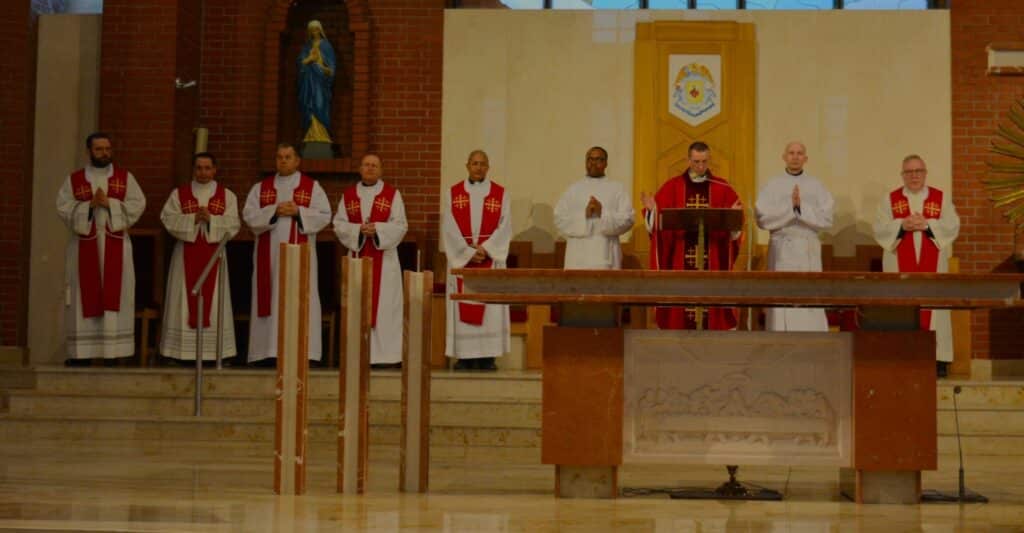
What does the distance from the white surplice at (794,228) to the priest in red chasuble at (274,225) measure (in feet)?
11.1

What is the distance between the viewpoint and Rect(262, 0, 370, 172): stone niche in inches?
488

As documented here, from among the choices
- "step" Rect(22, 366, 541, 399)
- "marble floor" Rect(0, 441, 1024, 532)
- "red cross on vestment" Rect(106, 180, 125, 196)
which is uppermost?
"red cross on vestment" Rect(106, 180, 125, 196)

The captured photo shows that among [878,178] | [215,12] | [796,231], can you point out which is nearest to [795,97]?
[878,178]

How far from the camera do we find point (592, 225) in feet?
34.9

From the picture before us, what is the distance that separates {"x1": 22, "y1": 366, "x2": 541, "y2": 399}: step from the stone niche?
9.32 feet

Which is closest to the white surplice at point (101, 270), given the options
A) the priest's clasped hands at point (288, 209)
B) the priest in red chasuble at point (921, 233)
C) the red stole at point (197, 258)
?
the red stole at point (197, 258)

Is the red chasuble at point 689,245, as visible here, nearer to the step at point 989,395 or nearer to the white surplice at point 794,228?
the white surplice at point 794,228

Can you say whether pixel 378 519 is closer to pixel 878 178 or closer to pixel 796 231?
pixel 796 231

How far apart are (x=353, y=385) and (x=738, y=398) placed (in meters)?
1.73

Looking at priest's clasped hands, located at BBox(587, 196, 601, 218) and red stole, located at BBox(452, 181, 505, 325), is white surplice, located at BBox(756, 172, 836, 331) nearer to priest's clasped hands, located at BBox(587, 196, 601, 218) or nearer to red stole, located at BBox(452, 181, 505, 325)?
priest's clasped hands, located at BBox(587, 196, 601, 218)

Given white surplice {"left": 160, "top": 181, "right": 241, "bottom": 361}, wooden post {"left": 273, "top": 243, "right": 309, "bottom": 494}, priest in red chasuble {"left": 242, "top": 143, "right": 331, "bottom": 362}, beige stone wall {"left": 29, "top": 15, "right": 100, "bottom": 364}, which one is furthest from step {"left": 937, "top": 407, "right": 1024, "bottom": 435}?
beige stone wall {"left": 29, "top": 15, "right": 100, "bottom": 364}

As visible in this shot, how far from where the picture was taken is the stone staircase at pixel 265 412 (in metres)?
9.01

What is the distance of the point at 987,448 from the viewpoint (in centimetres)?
899

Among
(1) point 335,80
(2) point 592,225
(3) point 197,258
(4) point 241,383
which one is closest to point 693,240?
(2) point 592,225
